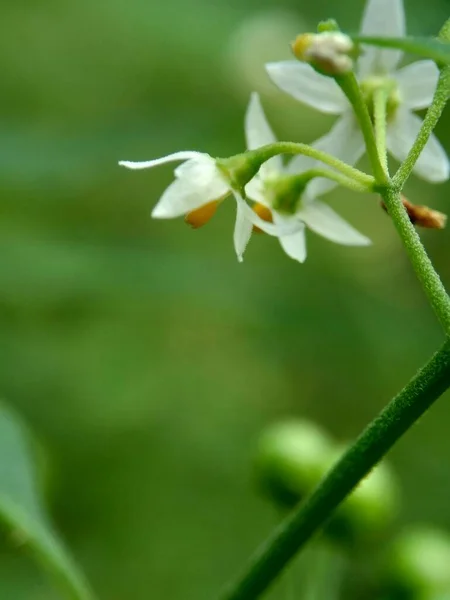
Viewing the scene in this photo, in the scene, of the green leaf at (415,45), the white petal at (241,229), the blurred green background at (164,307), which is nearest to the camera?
the green leaf at (415,45)

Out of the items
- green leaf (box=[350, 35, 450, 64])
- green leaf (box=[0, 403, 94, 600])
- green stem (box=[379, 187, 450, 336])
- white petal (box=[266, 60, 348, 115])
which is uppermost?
green leaf (box=[350, 35, 450, 64])

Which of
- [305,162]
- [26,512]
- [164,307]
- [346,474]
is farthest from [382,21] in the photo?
Result: [164,307]

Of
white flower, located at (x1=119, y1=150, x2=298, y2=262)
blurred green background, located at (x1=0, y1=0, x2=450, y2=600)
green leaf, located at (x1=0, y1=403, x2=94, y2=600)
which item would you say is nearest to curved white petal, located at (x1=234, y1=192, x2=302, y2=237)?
white flower, located at (x1=119, y1=150, x2=298, y2=262)

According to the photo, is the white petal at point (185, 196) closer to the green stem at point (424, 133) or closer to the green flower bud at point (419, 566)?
the green stem at point (424, 133)

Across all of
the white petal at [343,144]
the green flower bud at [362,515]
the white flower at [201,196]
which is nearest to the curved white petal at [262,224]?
the white flower at [201,196]

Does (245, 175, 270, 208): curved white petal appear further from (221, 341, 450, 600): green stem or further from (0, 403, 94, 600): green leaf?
(0, 403, 94, 600): green leaf
